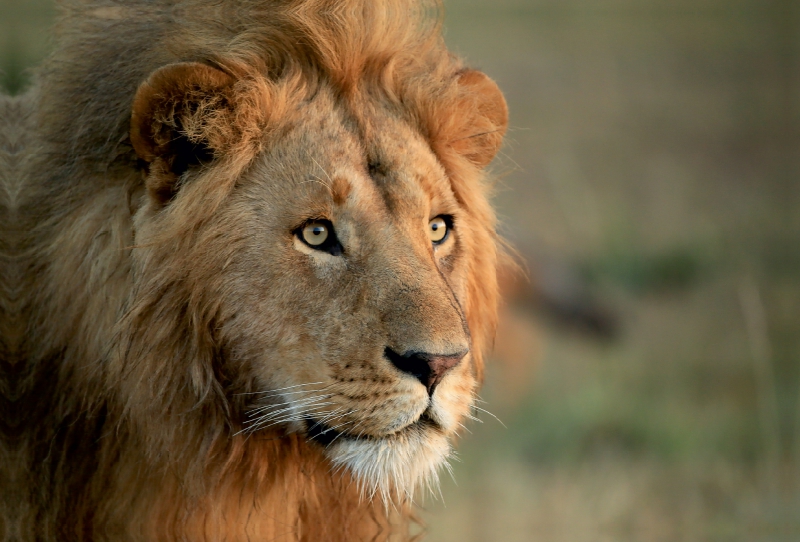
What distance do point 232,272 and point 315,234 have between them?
0.87 feet

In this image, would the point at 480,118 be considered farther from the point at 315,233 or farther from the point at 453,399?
the point at 453,399

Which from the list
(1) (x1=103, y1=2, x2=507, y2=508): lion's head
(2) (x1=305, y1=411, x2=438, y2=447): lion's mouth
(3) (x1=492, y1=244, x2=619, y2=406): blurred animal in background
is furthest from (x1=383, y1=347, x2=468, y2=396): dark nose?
(3) (x1=492, y1=244, x2=619, y2=406): blurred animal in background

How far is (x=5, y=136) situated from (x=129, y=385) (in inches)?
40.0

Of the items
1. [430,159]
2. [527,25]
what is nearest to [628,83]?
[527,25]

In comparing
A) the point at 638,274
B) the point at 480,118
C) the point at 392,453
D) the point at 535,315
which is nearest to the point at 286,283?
the point at 392,453

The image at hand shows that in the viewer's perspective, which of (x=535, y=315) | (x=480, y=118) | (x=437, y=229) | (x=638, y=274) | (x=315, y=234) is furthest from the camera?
(x=638, y=274)

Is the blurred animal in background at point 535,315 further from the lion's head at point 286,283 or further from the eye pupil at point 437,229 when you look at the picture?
the lion's head at point 286,283

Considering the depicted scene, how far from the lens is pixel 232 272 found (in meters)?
2.75

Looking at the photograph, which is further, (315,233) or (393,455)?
(315,233)

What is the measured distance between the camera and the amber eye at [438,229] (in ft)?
10.1

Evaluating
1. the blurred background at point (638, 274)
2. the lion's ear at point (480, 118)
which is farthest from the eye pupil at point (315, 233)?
the blurred background at point (638, 274)

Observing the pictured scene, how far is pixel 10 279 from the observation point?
299 centimetres

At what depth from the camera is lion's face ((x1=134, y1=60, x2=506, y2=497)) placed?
2615 millimetres

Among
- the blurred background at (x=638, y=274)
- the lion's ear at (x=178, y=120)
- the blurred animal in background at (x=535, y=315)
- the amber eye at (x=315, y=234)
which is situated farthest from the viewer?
the blurred animal in background at (x=535, y=315)
